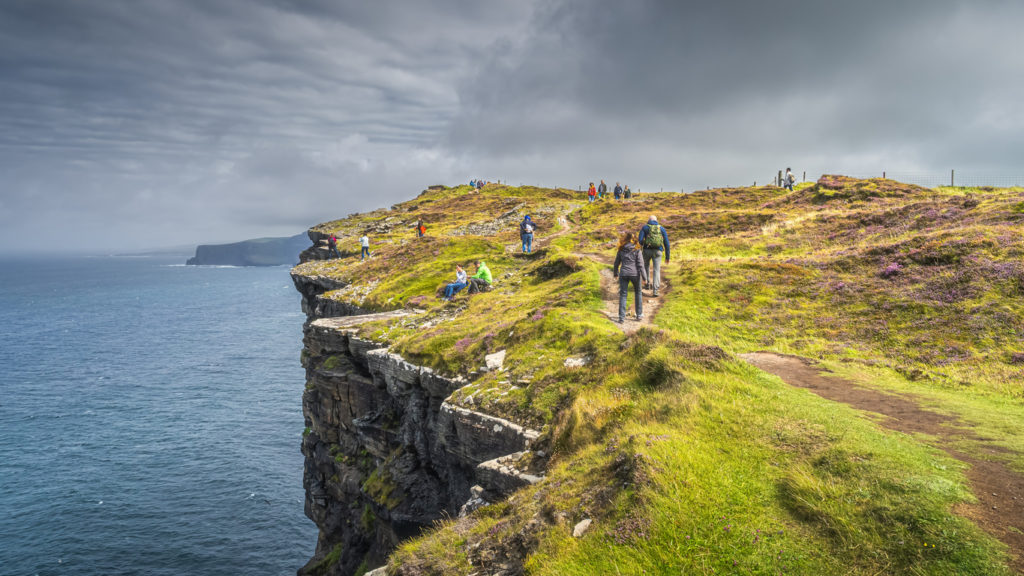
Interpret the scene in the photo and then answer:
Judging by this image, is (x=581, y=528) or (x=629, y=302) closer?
(x=581, y=528)

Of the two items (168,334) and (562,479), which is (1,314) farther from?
(562,479)

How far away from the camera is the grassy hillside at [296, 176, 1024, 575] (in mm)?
7051

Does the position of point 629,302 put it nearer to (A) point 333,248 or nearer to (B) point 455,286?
(B) point 455,286

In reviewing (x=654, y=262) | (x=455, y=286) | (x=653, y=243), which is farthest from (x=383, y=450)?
(x=653, y=243)

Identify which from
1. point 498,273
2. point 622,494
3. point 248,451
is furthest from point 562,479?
point 248,451

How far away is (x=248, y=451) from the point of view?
59.3 meters

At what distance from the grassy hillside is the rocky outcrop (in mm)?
1045

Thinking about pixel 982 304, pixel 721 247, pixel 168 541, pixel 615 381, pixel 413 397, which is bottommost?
pixel 168 541

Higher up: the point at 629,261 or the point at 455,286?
the point at 629,261

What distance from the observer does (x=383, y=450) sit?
25.4 meters

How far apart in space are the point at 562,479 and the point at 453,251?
1701 inches

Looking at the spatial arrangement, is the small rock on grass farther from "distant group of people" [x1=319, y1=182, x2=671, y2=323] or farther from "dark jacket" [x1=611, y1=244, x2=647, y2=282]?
"dark jacket" [x1=611, y1=244, x2=647, y2=282]

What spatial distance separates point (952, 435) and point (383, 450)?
22.8 metres

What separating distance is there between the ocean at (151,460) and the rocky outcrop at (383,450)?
1439 centimetres
